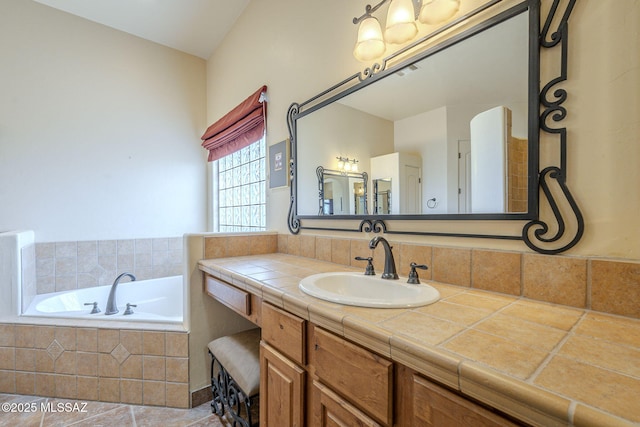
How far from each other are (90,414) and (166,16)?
304 cm

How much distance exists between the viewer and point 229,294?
1.33 metres

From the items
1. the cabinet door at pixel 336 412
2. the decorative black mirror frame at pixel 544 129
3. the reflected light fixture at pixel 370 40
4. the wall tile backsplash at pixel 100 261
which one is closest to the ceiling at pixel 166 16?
the reflected light fixture at pixel 370 40

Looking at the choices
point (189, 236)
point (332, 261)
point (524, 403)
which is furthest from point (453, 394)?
point (189, 236)

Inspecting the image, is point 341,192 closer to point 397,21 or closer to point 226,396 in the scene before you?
point 397,21

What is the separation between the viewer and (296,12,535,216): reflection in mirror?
2.89 feet

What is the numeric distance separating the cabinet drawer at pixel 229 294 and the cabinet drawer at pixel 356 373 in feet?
1.52

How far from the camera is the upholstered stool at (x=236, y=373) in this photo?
123 cm

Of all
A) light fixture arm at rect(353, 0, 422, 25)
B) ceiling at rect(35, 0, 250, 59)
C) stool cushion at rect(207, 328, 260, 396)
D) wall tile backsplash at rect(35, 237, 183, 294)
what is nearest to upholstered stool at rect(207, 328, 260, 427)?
stool cushion at rect(207, 328, 260, 396)

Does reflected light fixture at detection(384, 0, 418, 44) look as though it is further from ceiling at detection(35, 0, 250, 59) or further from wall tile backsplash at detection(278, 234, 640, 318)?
ceiling at detection(35, 0, 250, 59)

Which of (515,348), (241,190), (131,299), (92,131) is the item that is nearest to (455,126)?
(515,348)

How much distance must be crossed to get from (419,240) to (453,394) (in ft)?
2.28

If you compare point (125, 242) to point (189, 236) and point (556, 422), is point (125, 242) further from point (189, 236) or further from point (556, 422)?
point (556, 422)

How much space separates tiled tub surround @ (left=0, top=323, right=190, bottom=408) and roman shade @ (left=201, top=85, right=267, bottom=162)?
1.60 m

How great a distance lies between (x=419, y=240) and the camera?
1.16m
